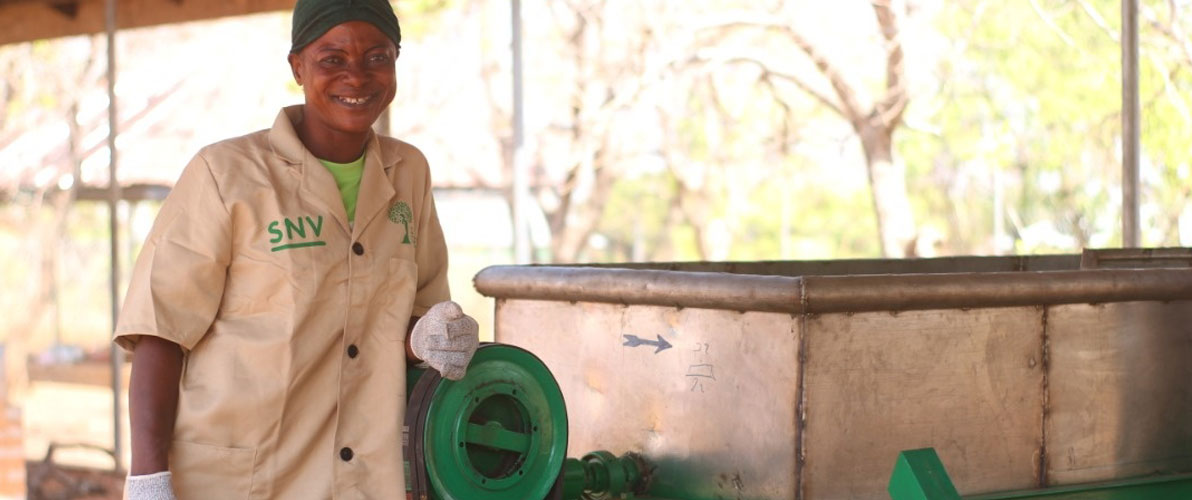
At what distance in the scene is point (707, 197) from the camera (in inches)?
551

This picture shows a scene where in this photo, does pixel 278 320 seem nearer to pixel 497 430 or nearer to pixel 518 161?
pixel 497 430

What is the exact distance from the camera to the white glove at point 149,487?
6.35 ft

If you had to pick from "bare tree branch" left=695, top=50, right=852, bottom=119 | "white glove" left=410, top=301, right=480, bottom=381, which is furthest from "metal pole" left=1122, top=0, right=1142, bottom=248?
"bare tree branch" left=695, top=50, right=852, bottom=119

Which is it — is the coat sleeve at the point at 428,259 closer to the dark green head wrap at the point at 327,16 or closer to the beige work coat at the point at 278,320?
the beige work coat at the point at 278,320

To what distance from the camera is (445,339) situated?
2.10m

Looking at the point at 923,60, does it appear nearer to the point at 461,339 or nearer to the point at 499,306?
the point at 499,306

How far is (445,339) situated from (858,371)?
2.82ft

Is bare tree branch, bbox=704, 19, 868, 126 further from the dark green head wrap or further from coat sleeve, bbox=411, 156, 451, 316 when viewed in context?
the dark green head wrap

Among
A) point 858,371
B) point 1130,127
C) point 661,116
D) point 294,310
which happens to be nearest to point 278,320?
point 294,310

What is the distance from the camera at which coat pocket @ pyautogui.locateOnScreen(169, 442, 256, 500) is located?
2057mm

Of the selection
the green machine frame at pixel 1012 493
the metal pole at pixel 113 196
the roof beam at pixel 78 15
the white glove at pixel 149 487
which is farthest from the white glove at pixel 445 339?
the roof beam at pixel 78 15

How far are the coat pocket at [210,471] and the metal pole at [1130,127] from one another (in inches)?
155

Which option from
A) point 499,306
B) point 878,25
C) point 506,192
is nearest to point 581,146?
point 506,192

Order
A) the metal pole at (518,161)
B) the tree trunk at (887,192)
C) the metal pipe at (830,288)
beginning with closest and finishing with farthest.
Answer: the metal pipe at (830,288)
the metal pole at (518,161)
the tree trunk at (887,192)
